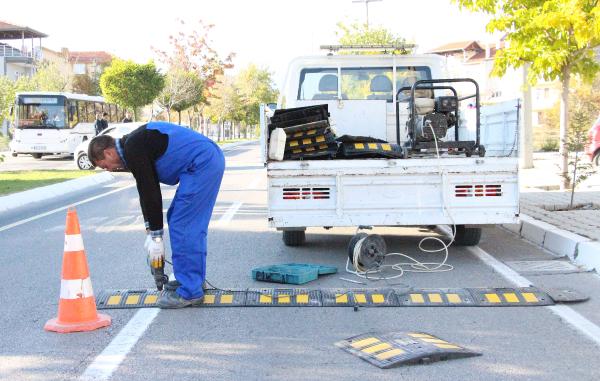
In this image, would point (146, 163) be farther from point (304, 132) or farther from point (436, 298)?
point (304, 132)

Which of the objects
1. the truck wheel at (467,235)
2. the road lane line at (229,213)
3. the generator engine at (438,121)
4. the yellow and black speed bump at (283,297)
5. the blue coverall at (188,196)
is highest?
the generator engine at (438,121)

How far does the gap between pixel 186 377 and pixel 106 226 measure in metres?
7.65

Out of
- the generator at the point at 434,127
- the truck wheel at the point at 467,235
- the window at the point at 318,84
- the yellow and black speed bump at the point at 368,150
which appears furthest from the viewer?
the window at the point at 318,84

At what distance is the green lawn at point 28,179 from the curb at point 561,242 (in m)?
11.4

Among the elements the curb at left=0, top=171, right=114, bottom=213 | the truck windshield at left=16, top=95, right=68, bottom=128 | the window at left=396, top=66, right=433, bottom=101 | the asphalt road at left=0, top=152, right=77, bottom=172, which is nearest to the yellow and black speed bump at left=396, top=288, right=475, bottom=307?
the window at left=396, top=66, right=433, bottom=101

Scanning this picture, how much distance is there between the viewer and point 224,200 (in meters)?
15.4

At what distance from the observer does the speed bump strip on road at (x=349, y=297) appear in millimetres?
6207

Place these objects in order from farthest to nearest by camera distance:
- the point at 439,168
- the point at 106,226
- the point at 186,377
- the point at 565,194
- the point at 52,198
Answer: the point at 52,198, the point at 565,194, the point at 106,226, the point at 439,168, the point at 186,377

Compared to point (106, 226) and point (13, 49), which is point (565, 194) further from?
point (13, 49)

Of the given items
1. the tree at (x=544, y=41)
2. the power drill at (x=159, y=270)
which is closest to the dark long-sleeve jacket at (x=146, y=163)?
the power drill at (x=159, y=270)

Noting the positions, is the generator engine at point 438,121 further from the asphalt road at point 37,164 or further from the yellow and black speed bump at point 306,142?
the asphalt road at point 37,164

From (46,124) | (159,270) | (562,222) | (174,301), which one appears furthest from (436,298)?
(46,124)

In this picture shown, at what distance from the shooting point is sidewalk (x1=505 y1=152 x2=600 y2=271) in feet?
26.5

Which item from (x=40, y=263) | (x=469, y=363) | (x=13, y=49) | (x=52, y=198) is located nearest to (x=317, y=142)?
(x=40, y=263)
